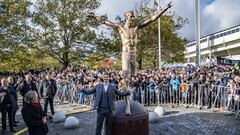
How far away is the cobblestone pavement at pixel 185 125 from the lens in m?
11.3

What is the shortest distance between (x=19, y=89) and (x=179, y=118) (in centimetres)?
601

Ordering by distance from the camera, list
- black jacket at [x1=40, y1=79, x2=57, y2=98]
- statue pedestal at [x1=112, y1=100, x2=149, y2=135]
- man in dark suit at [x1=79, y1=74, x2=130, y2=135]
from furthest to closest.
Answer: black jacket at [x1=40, y1=79, x2=57, y2=98] → man in dark suit at [x1=79, y1=74, x2=130, y2=135] → statue pedestal at [x1=112, y1=100, x2=149, y2=135]

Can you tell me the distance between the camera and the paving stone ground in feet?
37.2

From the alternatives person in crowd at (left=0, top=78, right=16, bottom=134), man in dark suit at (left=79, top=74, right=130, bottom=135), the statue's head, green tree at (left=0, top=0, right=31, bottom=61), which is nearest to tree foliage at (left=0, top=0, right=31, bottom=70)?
green tree at (left=0, top=0, right=31, bottom=61)

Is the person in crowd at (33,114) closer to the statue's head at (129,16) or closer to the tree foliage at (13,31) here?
the statue's head at (129,16)

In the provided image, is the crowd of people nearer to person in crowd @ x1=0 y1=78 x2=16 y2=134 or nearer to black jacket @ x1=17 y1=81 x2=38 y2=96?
black jacket @ x1=17 y1=81 x2=38 y2=96

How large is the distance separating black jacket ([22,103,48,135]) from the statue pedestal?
7.31 ft

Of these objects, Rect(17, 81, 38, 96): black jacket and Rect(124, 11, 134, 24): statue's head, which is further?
Rect(17, 81, 38, 96): black jacket

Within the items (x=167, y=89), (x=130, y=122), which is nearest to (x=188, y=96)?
(x=167, y=89)

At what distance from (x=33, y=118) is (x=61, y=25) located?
27529mm

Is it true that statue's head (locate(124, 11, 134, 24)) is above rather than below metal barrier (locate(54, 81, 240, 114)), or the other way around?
above

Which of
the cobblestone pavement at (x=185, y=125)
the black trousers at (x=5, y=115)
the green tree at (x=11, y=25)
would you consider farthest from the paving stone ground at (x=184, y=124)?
the green tree at (x=11, y=25)

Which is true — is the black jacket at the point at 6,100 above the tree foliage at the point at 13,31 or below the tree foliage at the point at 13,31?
below

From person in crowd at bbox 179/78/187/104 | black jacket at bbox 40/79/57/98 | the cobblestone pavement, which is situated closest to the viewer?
the cobblestone pavement
